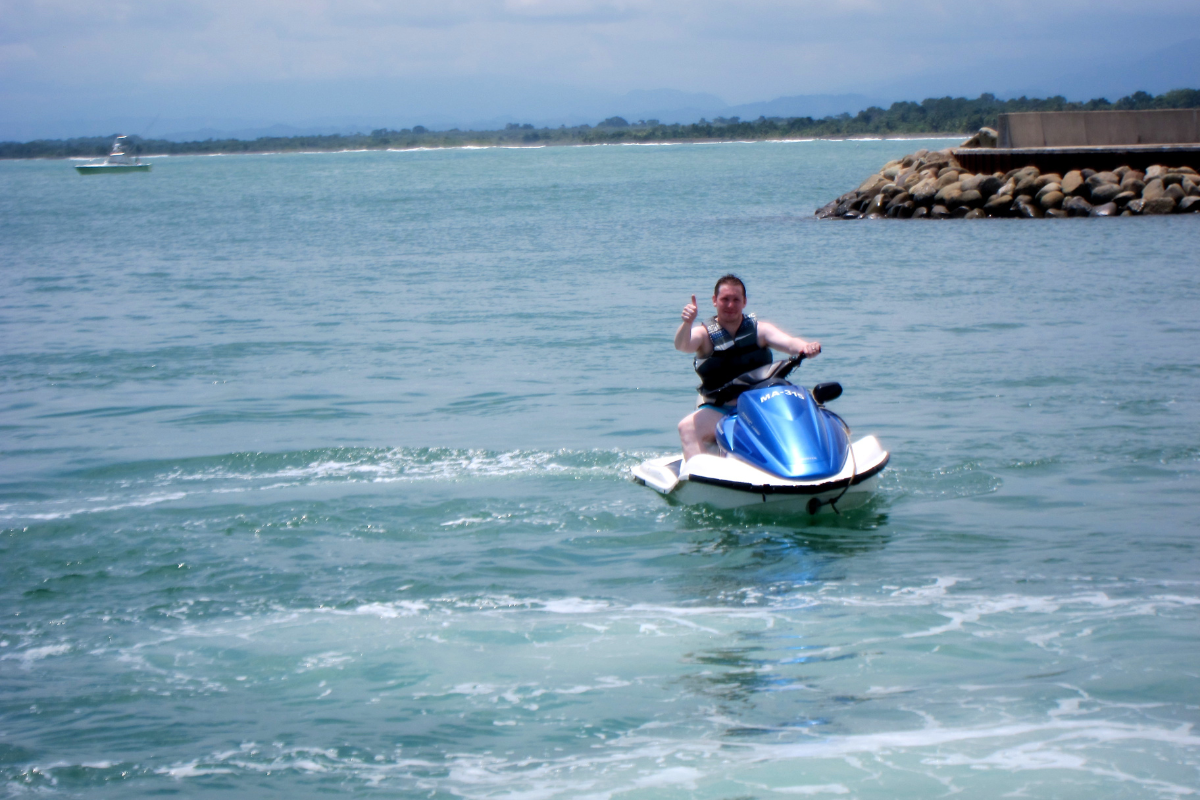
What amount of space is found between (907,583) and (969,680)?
1.24m

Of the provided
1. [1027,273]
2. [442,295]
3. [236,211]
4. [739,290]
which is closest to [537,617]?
[739,290]

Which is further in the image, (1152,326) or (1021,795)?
(1152,326)

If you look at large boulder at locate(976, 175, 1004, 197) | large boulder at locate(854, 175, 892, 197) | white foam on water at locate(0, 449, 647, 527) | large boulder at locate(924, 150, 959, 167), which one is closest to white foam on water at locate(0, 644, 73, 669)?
white foam on water at locate(0, 449, 647, 527)

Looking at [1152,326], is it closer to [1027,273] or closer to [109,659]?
[1027,273]

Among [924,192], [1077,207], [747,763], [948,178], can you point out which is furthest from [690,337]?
[948,178]

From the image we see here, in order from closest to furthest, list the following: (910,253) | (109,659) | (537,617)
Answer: (109,659) < (537,617) < (910,253)

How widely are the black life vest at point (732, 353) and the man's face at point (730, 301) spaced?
0.36 ft

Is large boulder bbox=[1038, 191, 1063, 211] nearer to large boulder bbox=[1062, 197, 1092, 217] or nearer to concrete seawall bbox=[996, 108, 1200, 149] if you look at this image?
large boulder bbox=[1062, 197, 1092, 217]

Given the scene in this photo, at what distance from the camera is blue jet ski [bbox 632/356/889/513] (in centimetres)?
659

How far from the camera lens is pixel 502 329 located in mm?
15359

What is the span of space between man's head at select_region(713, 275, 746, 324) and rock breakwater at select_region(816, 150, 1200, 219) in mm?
23978

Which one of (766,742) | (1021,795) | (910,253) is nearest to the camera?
(1021,795)

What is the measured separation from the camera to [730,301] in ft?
23.4

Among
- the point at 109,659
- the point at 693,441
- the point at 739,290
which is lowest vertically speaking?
the point at 109,659
